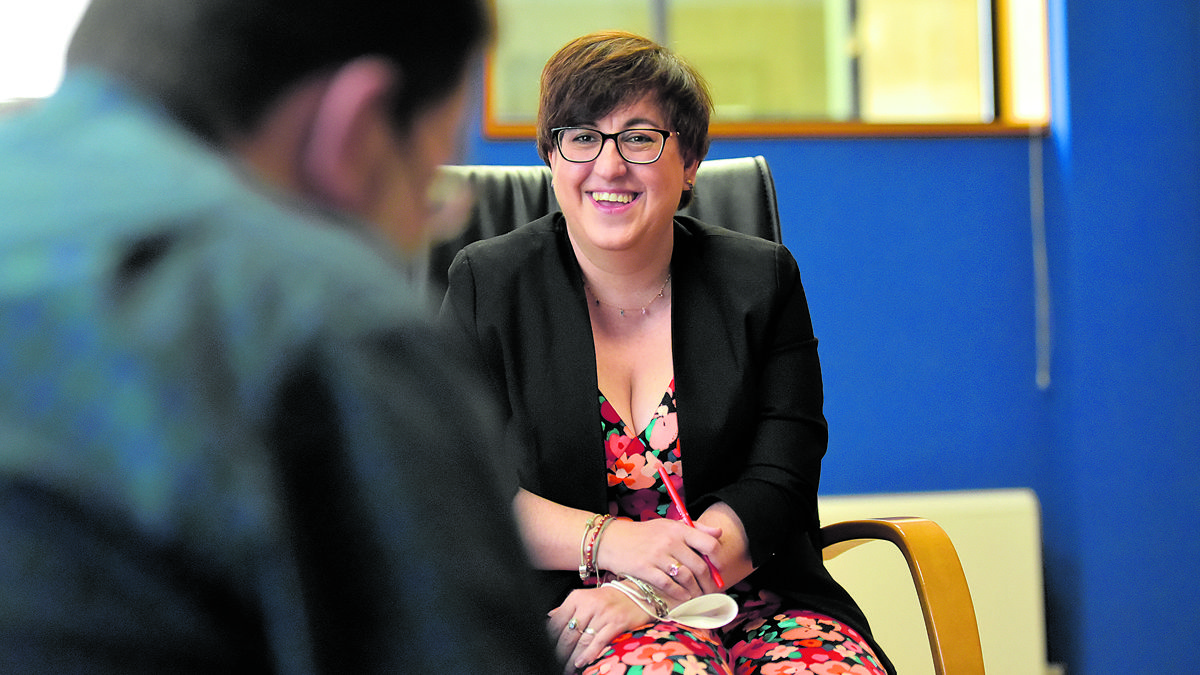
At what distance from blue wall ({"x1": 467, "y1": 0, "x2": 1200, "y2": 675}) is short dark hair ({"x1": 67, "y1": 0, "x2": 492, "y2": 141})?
1.90 m

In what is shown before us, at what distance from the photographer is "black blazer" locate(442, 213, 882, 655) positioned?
1.23 m

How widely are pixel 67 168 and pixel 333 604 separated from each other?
18cm

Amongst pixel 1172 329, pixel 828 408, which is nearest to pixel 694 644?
pixel 828 408

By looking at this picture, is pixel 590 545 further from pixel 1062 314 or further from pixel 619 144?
pixel 1062 314

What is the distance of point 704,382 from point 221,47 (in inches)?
38.5

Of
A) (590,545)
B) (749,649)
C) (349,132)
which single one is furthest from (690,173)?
(349,132)

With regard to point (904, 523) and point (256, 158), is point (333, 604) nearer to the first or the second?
point (256, 158)

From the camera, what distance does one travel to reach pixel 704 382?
1.28m

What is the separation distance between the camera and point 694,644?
107cm

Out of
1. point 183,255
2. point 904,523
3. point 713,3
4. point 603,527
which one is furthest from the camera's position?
point 713,3

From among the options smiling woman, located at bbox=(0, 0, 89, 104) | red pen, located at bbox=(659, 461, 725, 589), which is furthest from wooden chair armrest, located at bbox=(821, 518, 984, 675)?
smiling woman, located at bbox=(0, 0, 89, 104)

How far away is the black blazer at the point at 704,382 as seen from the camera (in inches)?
48.4

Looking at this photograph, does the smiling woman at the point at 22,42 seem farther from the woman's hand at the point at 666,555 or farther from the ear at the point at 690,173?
the woman's hand at the point at 666,555

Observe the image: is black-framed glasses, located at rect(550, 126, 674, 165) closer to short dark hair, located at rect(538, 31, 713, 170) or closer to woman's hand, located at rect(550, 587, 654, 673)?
short dark hair, located at rect(538, 31, 713, 170)
